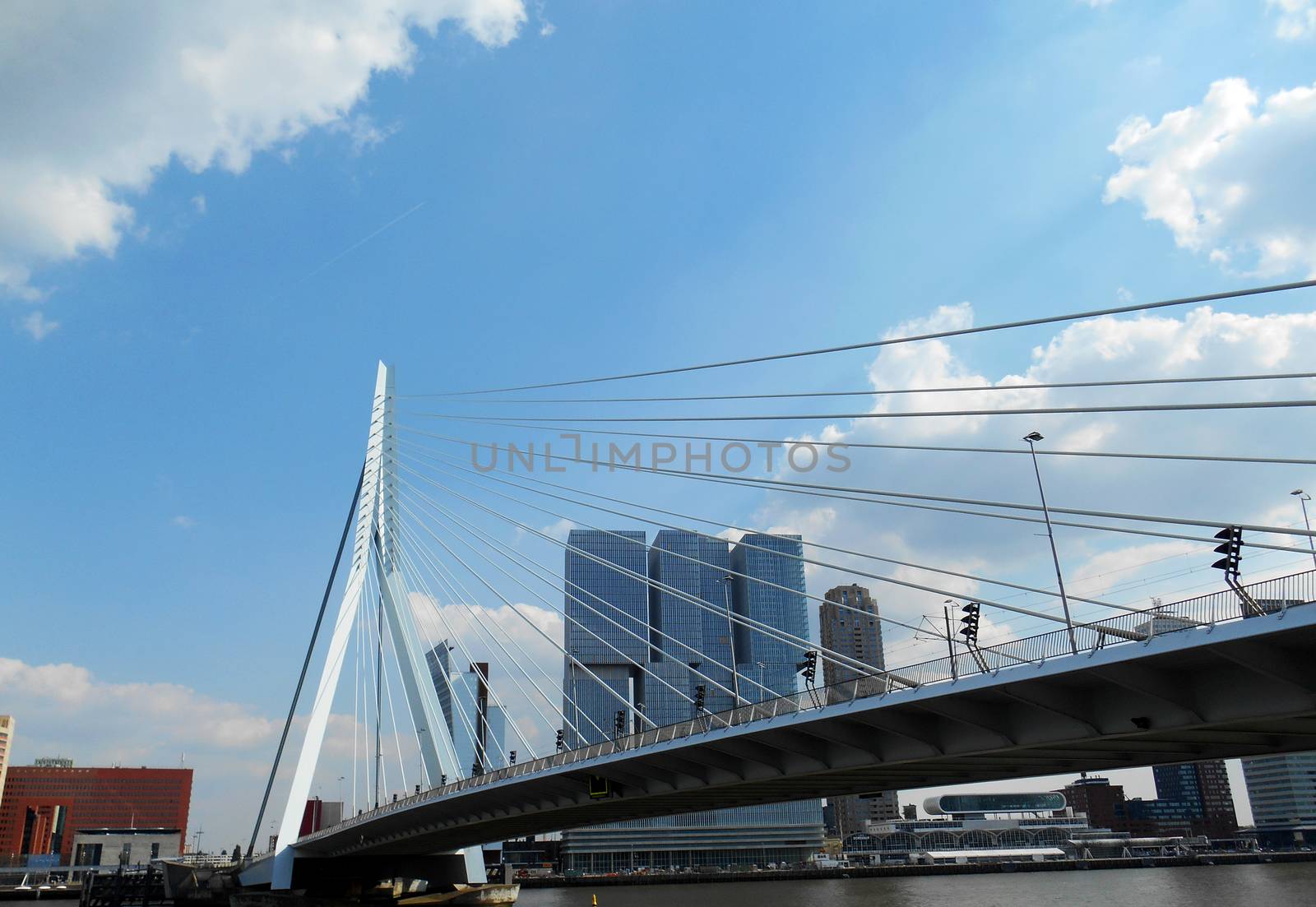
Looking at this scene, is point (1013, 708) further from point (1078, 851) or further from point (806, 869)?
point (1078, 851)

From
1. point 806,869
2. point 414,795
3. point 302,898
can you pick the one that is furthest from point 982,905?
point 806,869

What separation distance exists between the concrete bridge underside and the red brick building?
148 m

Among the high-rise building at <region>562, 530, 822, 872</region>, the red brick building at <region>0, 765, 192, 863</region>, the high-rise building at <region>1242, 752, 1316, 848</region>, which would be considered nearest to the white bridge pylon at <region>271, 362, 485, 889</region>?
the high-rise building at <region>562, 530, 822, 872</region>

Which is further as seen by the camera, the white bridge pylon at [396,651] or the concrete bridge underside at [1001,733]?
the white bridge pylon at [396,651]

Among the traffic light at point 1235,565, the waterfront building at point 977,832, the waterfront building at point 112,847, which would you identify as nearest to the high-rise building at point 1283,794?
the waterfront building at point 977,832

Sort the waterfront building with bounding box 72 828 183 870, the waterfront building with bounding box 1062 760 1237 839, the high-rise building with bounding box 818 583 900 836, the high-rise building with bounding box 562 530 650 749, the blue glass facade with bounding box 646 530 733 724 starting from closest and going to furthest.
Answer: the waterfront building with bounding box 72 828 183 870 → the high-rise building with bounding box 562 530 650 749 → the blue glass facade with bounding box 646 530 733 724 → the waterfront building with bounding box 1062 760 1237 839 → the high-rise building with bounding box 818 583 900 836

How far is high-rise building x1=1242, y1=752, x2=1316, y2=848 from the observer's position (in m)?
155

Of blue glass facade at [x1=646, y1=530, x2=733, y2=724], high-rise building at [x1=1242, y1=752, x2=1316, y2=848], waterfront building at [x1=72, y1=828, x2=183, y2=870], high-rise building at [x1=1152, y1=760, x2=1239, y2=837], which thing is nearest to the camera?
waterfront building at [x1=72, y1=828, x2=183, y2=870]

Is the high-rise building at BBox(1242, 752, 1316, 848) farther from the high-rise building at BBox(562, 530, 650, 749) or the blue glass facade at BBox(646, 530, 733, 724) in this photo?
the high-rise building at BBox(562, 530, 650, 749)

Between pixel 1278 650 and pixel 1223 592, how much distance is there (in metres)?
1.34

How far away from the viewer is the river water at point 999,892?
52.4 m

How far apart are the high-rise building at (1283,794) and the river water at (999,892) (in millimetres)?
74858

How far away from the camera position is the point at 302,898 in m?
43.2

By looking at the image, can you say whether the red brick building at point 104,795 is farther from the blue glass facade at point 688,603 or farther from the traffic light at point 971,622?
the traffic light at point 971,622
